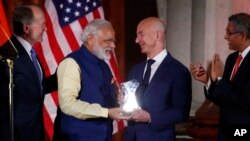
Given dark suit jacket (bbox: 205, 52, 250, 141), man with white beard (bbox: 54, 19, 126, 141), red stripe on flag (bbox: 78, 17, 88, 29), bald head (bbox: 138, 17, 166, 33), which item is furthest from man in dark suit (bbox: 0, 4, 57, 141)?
red stripe on flag (bbox: 78, 17, 88, 29)

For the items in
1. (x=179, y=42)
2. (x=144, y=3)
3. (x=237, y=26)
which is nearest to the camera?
(x=237, y=26)

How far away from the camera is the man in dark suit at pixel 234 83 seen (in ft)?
13.2

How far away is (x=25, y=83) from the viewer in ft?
12.5

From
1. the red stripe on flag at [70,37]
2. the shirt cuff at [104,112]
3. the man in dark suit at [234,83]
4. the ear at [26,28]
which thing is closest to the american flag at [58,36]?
the red stripe on flag at [70,37]

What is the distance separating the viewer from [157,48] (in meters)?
4.23

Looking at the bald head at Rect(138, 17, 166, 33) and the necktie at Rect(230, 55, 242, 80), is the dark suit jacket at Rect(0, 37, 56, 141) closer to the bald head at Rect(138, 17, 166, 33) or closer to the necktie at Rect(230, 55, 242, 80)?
the bald head at Rect(138, 17, 166, 33)

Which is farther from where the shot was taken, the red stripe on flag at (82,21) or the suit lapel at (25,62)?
the red stripe on flag at (82,21)

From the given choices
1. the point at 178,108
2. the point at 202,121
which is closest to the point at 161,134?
the point at 178,108

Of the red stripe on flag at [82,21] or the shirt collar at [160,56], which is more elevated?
the red stripe on flag at [82,21]

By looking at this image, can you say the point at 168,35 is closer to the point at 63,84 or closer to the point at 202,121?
the point at 202,121

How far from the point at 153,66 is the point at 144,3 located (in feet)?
7.79

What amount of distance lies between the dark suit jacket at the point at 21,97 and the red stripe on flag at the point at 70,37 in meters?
1.64

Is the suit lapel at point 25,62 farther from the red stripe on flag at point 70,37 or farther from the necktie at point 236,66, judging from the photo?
the red stripe on flag at point 70,37

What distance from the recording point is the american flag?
544 cm
